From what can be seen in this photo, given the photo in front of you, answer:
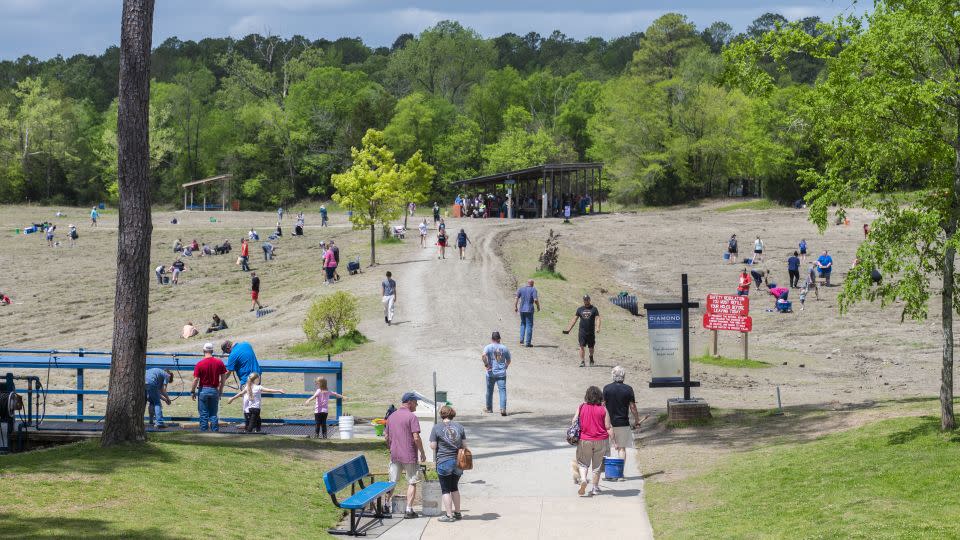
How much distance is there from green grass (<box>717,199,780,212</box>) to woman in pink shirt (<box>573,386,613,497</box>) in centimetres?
6026

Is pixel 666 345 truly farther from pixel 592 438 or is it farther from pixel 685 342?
pixel 592 438

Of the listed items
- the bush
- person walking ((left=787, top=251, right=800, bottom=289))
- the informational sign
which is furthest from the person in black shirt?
person walking ((left=787, top=251, right=800, bottom=289))

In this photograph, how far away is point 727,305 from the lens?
89.2 ft

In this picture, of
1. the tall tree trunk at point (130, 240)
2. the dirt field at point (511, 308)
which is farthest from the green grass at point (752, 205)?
the tall tree trunk at point (130, 240)

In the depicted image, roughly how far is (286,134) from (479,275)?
65.2 m

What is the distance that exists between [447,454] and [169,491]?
3278mm

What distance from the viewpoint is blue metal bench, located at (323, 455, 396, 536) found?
11.8 metres

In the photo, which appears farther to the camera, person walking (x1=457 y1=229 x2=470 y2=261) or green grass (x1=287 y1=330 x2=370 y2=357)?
person walking (x1=457 y1=229 x2=470 y2=261)

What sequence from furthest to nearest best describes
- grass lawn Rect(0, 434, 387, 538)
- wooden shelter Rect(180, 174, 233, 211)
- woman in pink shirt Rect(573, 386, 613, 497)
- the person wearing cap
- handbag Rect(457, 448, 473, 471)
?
wooden shelter Rect(180, 174, 233, 211) → woman in pink shirt Rect(573, 386, 613, 497) → the person wearing cap → handbag Rect(457, 448, 473, 471) → grass lawn Rect(0, 434, 387, 538)

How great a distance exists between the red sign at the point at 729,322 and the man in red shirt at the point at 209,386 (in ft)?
47.9

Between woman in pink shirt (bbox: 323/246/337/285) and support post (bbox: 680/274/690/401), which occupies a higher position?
woman in pink shirt (bbox: 323/246/337/285)

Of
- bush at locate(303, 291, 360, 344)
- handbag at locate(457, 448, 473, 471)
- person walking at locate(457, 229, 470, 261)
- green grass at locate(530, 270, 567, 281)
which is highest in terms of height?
person walking at locate(457, 229, 470, 261)

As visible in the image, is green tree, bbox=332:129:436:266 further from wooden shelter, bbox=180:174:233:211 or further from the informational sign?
wooden shelter, bbox=180:174:233:211

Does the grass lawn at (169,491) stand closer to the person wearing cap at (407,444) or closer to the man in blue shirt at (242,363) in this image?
the person wearing cap at (407,444)
